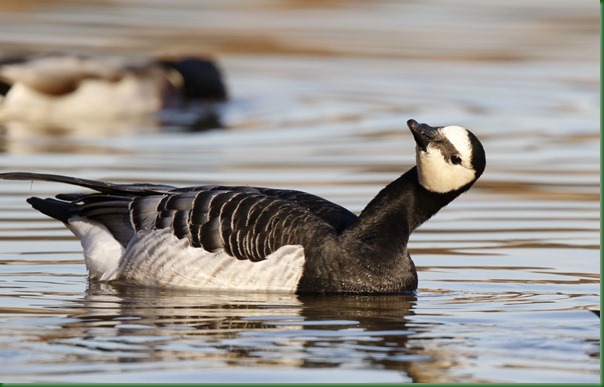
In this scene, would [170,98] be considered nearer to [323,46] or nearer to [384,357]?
[323,46]

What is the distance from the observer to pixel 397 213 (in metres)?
12.1

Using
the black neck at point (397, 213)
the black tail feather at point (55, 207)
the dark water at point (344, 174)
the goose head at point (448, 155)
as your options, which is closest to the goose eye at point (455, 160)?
the goose head at point (448, 155)

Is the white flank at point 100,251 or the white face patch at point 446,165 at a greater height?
the white face patch at point 446,165

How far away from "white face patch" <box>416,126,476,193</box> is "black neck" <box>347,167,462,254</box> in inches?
4.6

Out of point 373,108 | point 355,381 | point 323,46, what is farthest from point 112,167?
point 323,46

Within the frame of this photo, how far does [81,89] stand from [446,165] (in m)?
12.2

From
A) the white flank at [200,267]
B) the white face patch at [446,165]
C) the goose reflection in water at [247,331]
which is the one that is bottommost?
the goose reflection in water at [247,331]

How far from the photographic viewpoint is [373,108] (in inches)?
878

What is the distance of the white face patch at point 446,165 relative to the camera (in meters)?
11.5

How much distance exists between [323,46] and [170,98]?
195 inches

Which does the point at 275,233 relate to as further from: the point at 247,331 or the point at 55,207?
the point at 55,207

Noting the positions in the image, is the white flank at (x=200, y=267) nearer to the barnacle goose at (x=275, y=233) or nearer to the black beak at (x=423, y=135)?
the barnacle goose at (x=275, y=233)

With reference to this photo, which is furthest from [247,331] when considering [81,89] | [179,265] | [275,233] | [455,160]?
[81,89]

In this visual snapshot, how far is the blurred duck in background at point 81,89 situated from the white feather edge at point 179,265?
10.1 meters
